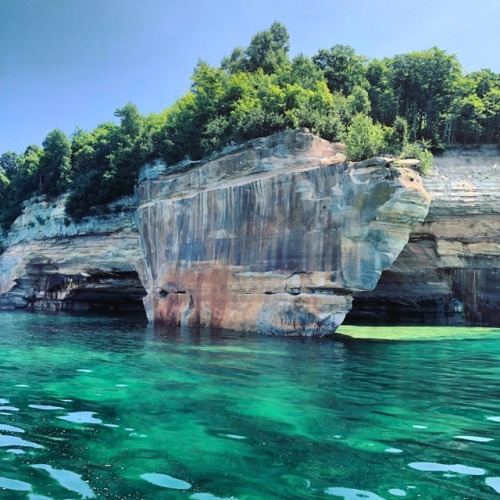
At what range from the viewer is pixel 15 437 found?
18.1 ft

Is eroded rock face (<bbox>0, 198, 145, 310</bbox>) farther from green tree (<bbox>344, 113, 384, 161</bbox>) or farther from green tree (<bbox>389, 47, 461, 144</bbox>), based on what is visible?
green tree (<bbox>389, 47, 461, 144</bbox>)

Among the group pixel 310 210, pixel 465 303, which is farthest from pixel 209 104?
pixel 465 303

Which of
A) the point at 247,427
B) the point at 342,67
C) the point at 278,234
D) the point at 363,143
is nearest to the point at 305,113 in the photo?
the point at 363,143

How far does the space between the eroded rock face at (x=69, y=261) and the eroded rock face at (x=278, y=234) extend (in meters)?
8.16

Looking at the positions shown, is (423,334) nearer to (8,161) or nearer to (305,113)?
(305,113)

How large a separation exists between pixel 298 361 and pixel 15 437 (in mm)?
7295

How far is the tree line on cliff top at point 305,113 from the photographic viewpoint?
22375 millimetres

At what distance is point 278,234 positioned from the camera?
19.3 metres

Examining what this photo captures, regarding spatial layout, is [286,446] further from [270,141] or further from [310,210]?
[270,141]

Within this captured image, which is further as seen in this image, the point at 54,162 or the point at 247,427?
the point at 54,162

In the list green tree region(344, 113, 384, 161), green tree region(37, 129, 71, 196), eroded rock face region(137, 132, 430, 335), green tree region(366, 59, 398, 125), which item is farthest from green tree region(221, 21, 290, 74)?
green tree region(344, 113, 384, 161)

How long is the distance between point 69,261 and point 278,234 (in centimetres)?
1966

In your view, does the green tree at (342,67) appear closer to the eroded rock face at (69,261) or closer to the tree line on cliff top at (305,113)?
the tree line on cliff top at (305,113)

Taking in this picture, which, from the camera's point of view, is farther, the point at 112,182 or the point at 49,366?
the point at 112,182
